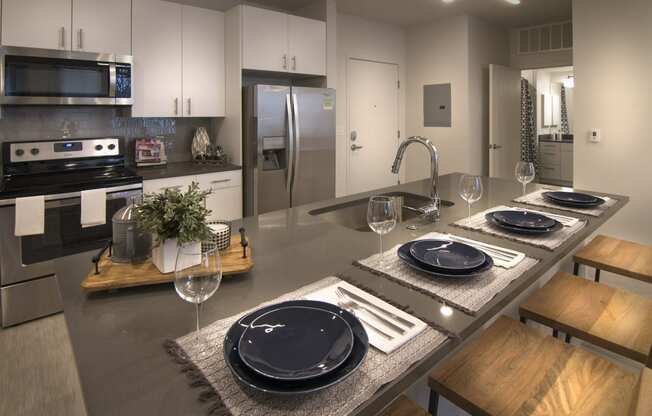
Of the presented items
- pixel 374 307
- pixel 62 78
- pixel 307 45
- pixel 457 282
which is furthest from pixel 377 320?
pixel 307 45

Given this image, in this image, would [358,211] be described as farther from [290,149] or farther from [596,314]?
[290,149]

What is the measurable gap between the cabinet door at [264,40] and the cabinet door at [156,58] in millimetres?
531

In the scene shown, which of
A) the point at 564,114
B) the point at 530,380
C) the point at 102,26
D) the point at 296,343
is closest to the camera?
the point at 296,343

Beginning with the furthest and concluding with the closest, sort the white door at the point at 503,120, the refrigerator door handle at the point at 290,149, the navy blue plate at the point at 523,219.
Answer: the white door at the point at 503,120, the refrigerator door handle at the point at 290,149, the navy blue plate at the point at 523,219

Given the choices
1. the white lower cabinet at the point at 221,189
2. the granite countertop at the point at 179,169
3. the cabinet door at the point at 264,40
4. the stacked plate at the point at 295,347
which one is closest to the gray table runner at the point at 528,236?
the stacked plate at the point at 295,347

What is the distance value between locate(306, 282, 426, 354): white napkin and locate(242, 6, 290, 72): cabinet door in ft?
9.23

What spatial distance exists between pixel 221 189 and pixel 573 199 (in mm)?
2497

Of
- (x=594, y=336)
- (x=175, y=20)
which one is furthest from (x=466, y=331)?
(x=175, y=20)

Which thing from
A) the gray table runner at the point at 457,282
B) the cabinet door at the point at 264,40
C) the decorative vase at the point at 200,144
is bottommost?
the gray table runner at the point at 457,282

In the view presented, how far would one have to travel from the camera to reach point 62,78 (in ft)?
8.58

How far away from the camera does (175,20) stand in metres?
3.12

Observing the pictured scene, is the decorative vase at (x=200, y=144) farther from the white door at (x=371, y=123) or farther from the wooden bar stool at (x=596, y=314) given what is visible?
the wooden bar stool at (x=596, y=314)

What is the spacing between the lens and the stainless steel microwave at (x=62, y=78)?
245 centimetres

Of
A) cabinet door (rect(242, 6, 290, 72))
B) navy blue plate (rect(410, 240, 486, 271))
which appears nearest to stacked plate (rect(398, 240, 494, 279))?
navy blue plate (rect(410, 240, 486, 271))
